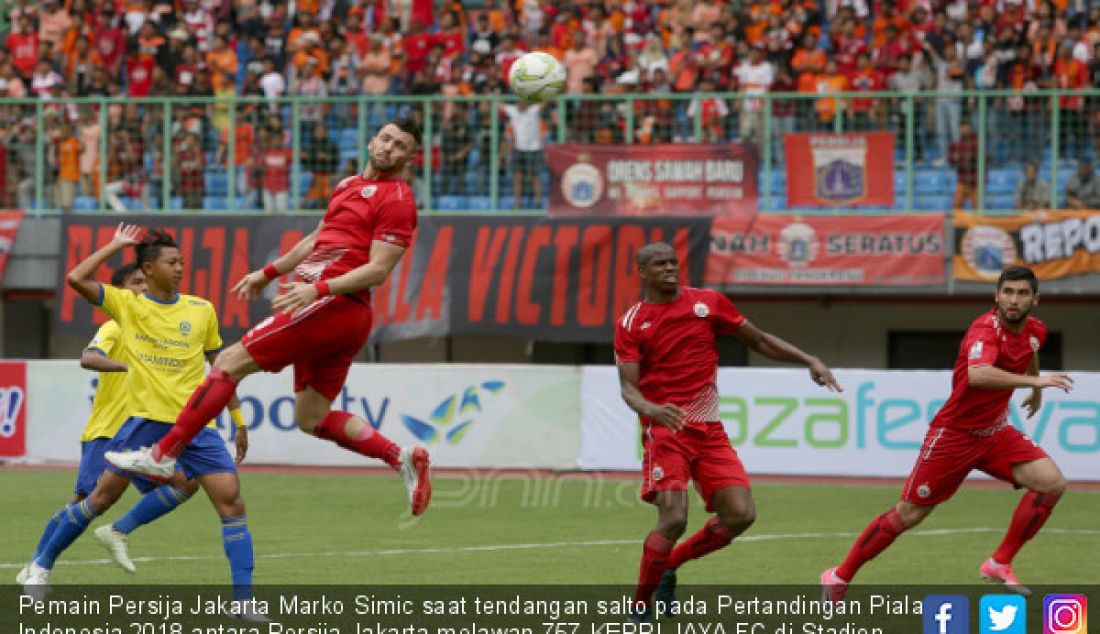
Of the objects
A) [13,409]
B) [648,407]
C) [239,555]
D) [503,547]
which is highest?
[648,407]

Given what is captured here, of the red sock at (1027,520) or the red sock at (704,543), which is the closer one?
the red sock at (704,543)

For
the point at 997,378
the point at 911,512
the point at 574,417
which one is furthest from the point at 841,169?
the point at 911,512

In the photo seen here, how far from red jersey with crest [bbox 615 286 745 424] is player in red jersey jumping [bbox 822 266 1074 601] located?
1.34m

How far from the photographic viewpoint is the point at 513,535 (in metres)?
15.5

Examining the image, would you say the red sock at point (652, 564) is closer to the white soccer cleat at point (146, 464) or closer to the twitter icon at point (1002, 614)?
the twitter icon at point (1002, 614)

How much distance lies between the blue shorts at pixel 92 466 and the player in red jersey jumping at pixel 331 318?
5.51 feet

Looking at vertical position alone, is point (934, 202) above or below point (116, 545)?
above

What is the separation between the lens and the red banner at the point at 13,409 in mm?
22531

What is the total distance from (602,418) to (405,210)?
11854mm

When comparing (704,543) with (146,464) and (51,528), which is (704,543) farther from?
(51,528)

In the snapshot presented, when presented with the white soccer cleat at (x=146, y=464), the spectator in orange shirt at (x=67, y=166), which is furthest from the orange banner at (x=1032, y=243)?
the white soccer cleat at (x=146, y=464)

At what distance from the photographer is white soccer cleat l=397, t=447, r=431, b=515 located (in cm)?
991

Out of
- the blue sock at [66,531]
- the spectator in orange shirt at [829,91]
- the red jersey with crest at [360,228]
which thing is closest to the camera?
the red jersey with crest at [360,228]

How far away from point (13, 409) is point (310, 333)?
1405cm
